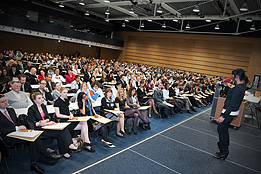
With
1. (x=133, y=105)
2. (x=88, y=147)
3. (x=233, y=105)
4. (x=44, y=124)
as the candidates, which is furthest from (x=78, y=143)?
(x=233, y=105)

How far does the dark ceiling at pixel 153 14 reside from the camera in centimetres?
1388

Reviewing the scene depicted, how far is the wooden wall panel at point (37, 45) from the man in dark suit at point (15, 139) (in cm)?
1861

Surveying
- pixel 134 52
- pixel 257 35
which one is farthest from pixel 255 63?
pixel 134 52

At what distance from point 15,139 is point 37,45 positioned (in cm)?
2052

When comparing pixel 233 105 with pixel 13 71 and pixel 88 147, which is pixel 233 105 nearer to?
pixel 88 147

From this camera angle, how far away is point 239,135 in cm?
636

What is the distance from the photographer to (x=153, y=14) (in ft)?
59.4

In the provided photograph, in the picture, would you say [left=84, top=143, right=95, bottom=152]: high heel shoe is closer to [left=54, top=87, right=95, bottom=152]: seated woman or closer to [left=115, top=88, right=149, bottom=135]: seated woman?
[left=54, top=87, right=95, bottom=152]: seated woman

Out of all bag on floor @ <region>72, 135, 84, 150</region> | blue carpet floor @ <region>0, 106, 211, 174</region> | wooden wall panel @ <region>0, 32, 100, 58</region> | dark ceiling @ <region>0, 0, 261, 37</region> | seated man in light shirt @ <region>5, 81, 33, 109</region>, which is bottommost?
blue carpet floor @ <region>0, 106, 211, 174</region>

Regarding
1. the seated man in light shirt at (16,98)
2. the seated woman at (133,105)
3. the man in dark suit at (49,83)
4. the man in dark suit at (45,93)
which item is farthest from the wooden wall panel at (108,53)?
the seated man in light shirt at (16,98)

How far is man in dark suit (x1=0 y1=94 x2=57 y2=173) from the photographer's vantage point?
321 cm

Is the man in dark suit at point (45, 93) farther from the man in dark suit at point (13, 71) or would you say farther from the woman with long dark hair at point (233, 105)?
the woman with long dark hair at point (233, 105)

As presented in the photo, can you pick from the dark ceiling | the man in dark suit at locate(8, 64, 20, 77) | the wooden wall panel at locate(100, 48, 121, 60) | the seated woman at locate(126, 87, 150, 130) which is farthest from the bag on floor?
the wooden wall panel at locate(100, 48, 121, 60)

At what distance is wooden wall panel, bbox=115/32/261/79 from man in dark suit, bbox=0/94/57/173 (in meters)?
20.1
